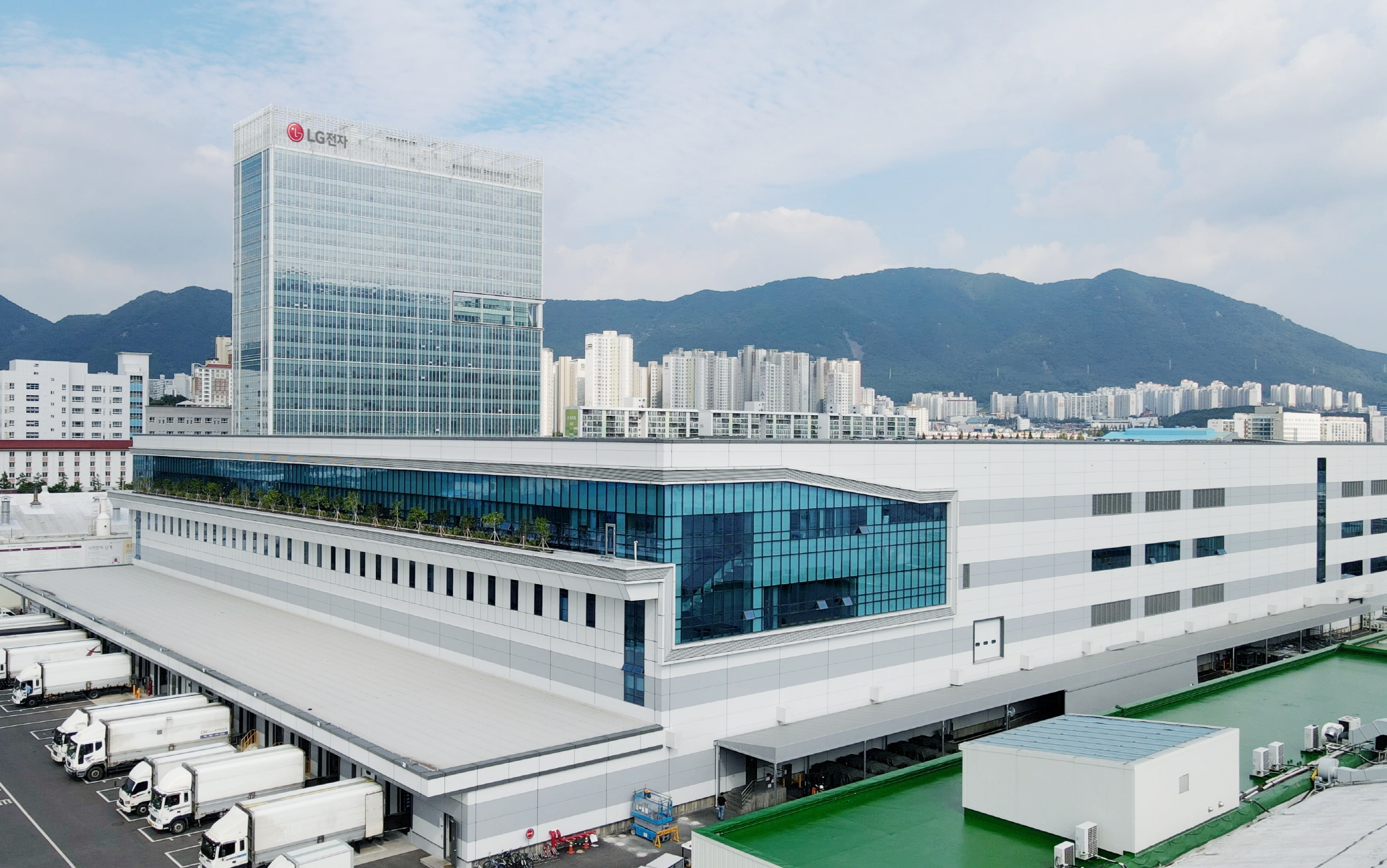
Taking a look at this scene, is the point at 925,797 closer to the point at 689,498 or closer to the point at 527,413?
the point at 689,498

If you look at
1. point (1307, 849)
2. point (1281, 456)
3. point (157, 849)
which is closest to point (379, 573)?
point (157, 849)

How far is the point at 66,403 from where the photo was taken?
142 m

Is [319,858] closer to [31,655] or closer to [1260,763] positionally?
[1260,763]

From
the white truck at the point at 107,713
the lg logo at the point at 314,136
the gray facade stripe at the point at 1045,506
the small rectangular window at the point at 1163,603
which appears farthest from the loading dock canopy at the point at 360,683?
the lg logo at the point at 314,136

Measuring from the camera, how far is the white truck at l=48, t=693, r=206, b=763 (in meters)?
31.5

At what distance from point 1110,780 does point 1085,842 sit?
4.39ft

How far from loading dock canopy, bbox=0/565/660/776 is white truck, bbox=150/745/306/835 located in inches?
67.2

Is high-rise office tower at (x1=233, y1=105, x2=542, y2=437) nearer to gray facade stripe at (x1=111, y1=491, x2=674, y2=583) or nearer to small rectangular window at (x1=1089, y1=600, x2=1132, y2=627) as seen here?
gray facade stripe at (x1=111, y1=491, x2=674, y2=583)

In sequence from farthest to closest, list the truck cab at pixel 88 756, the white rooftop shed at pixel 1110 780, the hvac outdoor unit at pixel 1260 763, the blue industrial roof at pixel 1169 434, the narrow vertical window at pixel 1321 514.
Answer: the blue industrial roof at pixel 1169 434, the narrow vertical window at pixel 1321 514, the truck cab at pixel 88 756, the hvac outdoor unit at pixel 1260 763, the white rooftop shed at pixel 1110 780

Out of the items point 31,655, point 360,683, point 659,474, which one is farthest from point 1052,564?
point 31,655

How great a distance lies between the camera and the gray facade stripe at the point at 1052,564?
35719 millimetres

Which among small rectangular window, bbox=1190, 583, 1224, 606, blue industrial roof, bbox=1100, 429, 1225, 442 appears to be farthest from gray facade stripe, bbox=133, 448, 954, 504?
blue industrial roof, bbox=1100, 429, 1225, 442

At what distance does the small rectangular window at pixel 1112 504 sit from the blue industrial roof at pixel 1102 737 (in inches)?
627

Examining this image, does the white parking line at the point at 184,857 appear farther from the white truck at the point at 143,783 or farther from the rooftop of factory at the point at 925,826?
the rooftop of factory at the point at 925,826
